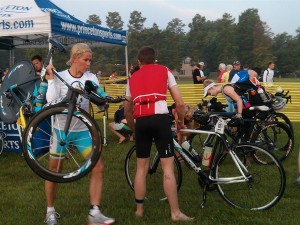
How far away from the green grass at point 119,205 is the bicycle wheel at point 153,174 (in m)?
0.19

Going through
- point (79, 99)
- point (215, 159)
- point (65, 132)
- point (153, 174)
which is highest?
point (79, 99)

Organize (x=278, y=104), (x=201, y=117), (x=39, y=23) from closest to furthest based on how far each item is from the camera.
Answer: (x=201, y=117)
(x=278, y=104)
(x=39, y=23)

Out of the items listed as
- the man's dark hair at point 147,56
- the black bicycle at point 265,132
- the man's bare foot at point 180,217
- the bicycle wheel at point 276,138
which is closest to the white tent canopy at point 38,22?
the black bicycle at point 265,132

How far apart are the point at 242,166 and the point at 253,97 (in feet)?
7.87

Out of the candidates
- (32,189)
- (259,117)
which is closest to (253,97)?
(259,117)

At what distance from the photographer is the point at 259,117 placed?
6.98m

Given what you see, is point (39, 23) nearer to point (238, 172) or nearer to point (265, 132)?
point (265, 132)

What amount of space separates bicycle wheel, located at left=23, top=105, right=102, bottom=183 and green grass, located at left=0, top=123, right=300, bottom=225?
0.80 metres

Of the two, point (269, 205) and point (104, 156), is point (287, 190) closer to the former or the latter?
point (269, 205)

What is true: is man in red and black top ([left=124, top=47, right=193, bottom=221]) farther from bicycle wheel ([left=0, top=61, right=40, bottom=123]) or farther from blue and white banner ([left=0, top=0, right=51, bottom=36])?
blue and white banner ([left=0, top=0, right=51, bottom=36])

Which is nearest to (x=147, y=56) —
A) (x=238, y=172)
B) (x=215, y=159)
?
(x=215, y=159)

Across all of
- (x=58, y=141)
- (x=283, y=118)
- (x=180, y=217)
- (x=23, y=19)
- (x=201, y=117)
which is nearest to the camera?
(x=58, y=141)

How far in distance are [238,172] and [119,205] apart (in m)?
1.47

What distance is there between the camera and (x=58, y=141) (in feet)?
13.2
